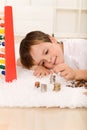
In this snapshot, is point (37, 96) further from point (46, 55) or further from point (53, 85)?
point (46, 55)

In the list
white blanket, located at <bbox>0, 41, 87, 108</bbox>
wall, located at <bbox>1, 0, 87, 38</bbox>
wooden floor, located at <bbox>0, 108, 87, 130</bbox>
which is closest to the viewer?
wooden floor, located at <bbox>0, 108, 87, 130</bbox>

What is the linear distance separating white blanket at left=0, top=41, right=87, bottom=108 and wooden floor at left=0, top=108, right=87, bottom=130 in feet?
0.06

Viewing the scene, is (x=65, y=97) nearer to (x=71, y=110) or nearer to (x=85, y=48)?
(x=71, y=110)

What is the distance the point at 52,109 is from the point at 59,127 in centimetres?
10

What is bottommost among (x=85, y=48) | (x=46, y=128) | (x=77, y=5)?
(x=46, y=128)

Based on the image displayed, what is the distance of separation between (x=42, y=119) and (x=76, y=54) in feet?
1.46

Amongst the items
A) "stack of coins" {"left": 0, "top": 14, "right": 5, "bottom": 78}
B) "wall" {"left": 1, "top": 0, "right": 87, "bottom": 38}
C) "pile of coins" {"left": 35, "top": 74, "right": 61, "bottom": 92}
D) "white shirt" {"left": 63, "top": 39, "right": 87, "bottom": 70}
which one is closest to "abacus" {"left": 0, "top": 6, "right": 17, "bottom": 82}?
"stack of coins" {"left": 0, "top": 14, "right": 5, "bottom": 78}

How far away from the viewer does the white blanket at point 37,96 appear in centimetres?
81

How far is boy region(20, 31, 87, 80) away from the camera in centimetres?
103

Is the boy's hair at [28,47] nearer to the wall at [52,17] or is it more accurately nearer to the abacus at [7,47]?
the abacus at [7,47]

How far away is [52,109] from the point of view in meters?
0.80

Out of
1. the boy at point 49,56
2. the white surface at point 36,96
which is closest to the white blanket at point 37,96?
the white surface at point 36,96

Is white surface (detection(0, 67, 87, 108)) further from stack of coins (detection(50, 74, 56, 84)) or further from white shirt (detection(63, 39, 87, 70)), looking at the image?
white shirt (detection(63, 39, 87, 70))

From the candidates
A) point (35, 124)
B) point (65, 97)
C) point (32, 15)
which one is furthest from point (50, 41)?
point (32, 15)
